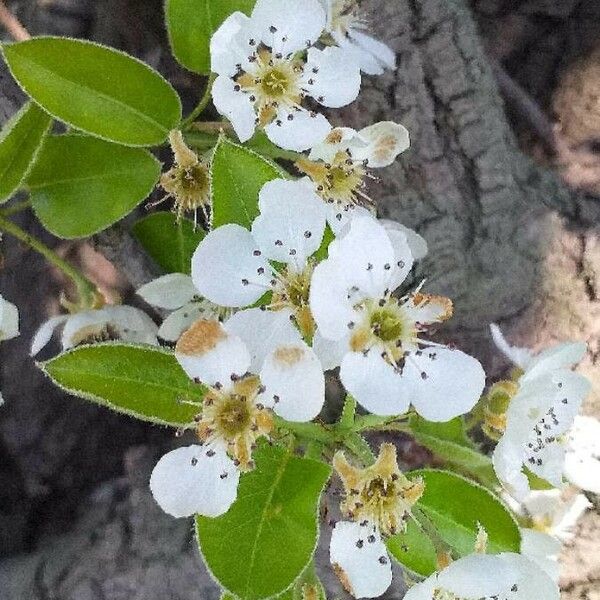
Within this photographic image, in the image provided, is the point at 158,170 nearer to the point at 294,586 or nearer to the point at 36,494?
the point at 294,586

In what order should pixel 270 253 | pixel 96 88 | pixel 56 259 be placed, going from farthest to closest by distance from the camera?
1. pixel 56 259
2. pixel 96 88
3. pixel 270 253

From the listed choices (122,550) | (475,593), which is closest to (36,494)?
(122,550)

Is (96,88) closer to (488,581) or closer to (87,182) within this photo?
(87,182)

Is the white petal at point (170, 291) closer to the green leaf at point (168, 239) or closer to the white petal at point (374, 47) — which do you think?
the green leaf at point (168, 239)

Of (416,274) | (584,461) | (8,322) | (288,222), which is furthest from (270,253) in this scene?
(584,461)

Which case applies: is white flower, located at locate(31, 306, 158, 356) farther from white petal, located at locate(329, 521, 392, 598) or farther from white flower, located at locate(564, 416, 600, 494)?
white flower, located at locate(564, 416, 600, 494)
